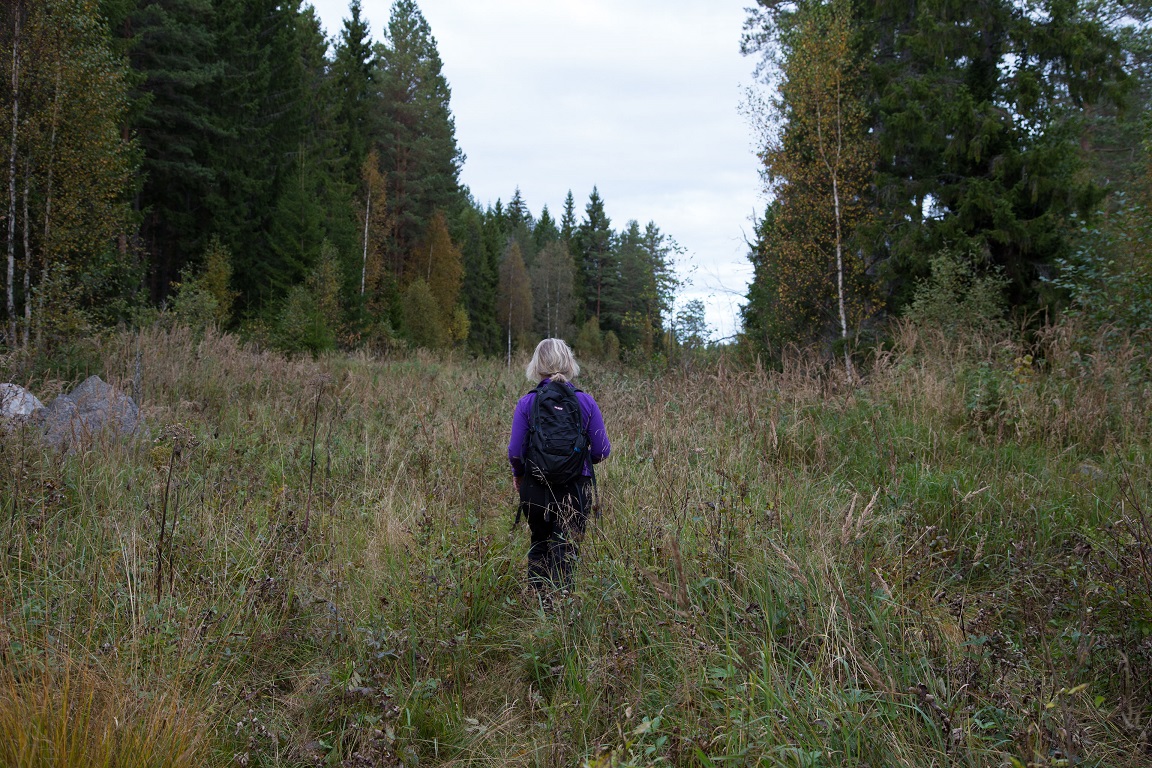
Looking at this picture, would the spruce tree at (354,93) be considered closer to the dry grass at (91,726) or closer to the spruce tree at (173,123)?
the spruce tree at (173,123)

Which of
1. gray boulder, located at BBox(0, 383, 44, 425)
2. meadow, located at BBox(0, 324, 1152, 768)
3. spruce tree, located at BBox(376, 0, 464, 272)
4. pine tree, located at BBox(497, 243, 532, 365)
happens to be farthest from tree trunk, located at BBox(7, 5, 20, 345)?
pine tree, located at BBox(497, 243, 532, 365)

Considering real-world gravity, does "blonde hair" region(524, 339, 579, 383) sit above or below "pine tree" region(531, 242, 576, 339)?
below

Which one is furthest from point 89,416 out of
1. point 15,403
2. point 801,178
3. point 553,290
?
point 553,290

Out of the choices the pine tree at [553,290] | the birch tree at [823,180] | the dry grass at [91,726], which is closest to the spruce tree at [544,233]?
the pine tree at [553,290]

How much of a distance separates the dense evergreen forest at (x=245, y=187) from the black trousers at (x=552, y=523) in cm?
982

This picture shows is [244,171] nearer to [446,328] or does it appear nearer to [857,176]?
[446,328]

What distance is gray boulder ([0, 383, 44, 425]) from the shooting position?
483 centimetres

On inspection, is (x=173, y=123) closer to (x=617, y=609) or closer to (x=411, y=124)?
(x=411, y=124)

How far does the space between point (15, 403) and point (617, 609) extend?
661 cm

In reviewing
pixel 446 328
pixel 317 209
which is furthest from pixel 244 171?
pixel 446 328

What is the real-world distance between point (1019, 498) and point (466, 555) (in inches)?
138

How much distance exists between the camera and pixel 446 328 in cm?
3997

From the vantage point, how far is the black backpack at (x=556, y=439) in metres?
3.69

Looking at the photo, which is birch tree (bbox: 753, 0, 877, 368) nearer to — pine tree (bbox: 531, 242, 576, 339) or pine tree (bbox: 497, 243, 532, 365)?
pine tree (bbox: 497, 243, 532, 365)
